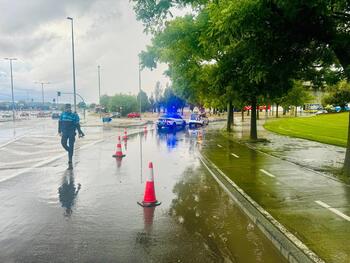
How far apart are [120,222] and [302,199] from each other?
397 centimetres

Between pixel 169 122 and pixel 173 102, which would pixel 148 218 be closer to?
pixel 169 122

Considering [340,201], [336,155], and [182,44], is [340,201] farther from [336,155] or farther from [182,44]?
[182,44]

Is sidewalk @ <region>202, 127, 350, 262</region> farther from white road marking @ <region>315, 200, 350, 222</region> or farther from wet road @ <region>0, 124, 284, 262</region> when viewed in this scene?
wet road @ <region>0, 124, 284, 262</region>

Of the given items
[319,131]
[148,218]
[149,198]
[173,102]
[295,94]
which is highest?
[295,94]

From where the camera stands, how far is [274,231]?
611 cm

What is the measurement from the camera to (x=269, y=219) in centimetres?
675

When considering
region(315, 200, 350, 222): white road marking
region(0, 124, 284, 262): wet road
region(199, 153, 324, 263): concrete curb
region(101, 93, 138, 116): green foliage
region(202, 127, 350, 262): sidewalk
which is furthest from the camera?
region(101, 93, 138, 116): green foliage

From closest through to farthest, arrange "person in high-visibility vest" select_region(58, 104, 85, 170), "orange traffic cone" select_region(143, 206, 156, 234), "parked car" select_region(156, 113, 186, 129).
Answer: "orange traffic cone" select_region(143, 206, 156, 234) → "person in high-visibility vest" select_region(58, 104, 85, 170) → "parked car" select_region(156, 113, 186, 129)

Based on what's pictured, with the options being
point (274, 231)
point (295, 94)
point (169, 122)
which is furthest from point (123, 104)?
point (274, 231)

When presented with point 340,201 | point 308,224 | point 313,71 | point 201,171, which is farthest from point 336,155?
point 308,224

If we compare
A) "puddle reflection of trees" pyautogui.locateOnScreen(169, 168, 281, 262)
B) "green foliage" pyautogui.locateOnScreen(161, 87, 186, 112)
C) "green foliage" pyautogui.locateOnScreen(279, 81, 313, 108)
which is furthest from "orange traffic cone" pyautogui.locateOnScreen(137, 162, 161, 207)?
"green foliage" pyautogui.locateOnScreen(161, 87, 186, 112)

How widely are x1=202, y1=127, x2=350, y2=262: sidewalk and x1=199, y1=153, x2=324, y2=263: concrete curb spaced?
0.43 ft

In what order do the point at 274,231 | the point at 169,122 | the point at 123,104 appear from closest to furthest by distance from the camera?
the point at 274,231 → the point at 169,122 → the point at 123,104

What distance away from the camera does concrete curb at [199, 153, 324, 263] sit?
511 centimetres
